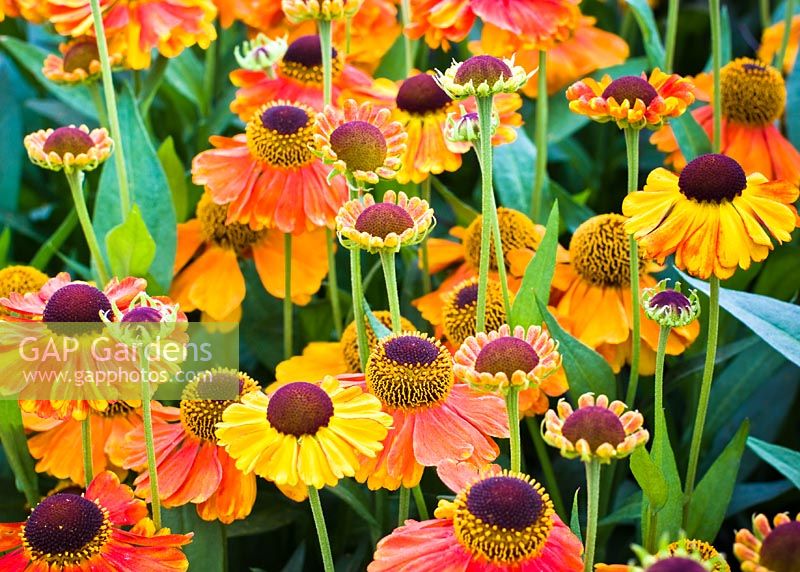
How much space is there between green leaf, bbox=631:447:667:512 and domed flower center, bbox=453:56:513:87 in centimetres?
28

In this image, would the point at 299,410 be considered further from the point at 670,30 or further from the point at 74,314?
the point at 670,30

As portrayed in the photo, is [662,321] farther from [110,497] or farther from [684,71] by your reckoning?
[684,71]

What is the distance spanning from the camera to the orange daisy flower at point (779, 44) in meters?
1.43

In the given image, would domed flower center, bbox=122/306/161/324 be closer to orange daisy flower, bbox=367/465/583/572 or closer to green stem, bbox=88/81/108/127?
orange daisy flower, bbox=367/465/583/572

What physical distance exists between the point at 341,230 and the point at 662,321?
0.24m

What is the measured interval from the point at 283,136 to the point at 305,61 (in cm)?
19

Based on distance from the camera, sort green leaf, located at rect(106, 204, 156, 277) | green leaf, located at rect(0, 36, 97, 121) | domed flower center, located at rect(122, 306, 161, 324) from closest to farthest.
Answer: domed flower center, located at rect(122, 306, 161, 324) → green leaf, located at rect(106, 204, 156, 277) → green leaf, located at rect(0, 36, 97, 121)

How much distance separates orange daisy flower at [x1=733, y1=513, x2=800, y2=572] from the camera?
610 mm

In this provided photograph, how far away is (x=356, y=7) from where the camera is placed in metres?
0.98

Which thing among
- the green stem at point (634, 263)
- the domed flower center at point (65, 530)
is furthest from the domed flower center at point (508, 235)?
the domed flower center at point (65, 530)

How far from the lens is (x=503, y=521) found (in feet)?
2.24

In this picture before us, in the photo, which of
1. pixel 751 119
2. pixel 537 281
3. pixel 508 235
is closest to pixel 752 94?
pixel 751 119

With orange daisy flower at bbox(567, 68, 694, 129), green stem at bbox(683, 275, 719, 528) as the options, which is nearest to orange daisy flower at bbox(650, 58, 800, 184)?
orange daisy flower at bbox(567, 68, 694, 129)

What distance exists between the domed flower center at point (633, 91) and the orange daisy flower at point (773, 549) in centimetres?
36
